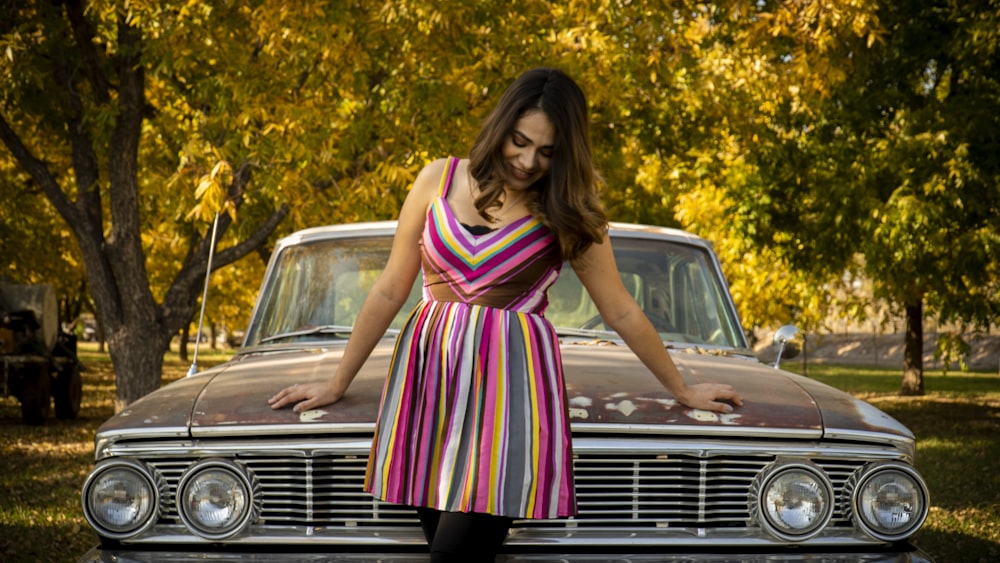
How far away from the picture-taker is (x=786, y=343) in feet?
15.8

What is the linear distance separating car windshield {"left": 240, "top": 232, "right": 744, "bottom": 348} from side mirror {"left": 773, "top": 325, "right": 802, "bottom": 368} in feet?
0.67

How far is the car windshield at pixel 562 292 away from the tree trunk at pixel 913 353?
19.0 meters

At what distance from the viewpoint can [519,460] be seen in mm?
2537

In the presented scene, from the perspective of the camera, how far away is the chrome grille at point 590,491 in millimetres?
2969

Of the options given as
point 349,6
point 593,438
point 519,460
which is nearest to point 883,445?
point 593,438

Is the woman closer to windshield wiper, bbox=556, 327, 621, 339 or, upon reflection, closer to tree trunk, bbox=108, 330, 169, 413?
windshield wiper, bbox=556, 327, 621, 339

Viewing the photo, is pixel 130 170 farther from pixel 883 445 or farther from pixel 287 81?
pixel 883 445

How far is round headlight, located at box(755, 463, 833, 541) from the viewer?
3.00 metres

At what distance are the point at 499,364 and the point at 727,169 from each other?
1537 cm

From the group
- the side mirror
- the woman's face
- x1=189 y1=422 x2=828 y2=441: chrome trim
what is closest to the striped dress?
the woman's face

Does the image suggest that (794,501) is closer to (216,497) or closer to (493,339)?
(493,339)

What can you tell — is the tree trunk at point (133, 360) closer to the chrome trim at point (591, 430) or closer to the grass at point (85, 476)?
the grass at point (85, 476)

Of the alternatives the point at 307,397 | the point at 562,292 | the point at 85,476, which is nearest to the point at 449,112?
the point at 85,476

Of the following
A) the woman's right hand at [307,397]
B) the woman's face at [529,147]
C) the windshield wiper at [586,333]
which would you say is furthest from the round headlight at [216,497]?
the windshield wiper at [586,333]
